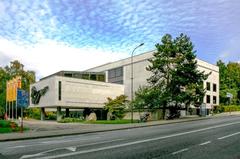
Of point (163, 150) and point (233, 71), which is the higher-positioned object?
point (233, 71)

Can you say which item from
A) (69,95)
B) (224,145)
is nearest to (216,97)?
(69,95)

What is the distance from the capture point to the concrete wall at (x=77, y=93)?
219 feet

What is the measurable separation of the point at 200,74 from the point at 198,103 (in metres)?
4.57

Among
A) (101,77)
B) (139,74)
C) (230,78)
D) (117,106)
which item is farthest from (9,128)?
(230,78)

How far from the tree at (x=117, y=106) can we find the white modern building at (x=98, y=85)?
3223 millimetres

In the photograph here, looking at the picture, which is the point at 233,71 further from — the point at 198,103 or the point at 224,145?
the point at 224,145

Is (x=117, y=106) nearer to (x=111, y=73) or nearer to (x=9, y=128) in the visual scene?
(x=111, y=73)

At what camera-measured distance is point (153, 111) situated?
5812cm

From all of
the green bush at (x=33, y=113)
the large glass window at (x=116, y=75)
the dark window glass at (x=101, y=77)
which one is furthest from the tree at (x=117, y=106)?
the green bush at (x=33, y=113)

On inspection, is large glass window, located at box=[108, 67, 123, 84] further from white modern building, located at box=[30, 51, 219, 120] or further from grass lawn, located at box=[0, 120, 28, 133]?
grass lawn, located at box=[0, 120, 28, 133]

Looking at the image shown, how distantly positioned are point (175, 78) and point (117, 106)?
792 inches

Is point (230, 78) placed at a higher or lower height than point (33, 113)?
higher

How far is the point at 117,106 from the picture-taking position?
70.8 meters

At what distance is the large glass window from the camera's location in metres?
80.7
